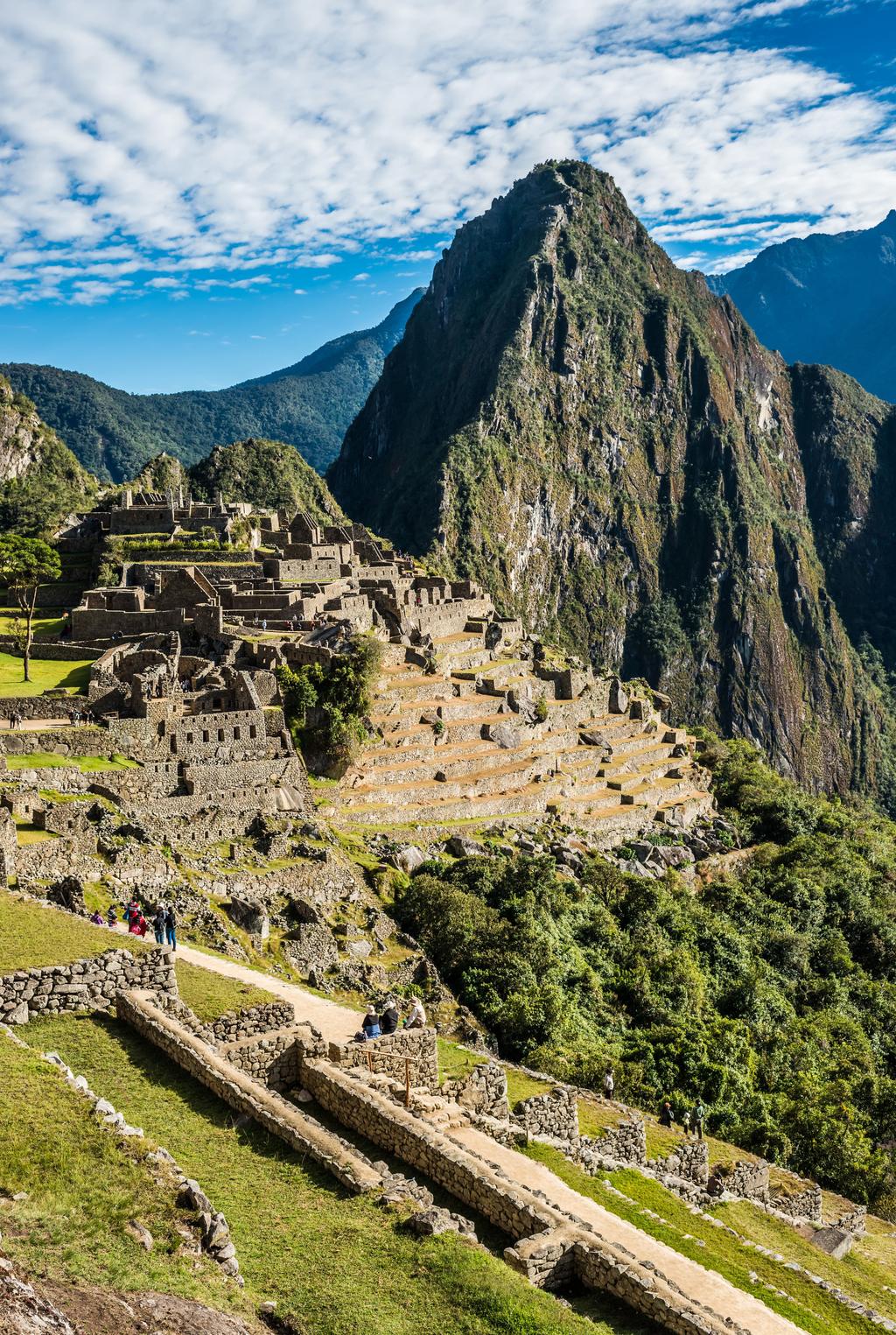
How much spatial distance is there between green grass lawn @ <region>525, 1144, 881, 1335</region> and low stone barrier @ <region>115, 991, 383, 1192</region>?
4.35 metres

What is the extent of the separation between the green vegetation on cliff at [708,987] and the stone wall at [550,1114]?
613cm

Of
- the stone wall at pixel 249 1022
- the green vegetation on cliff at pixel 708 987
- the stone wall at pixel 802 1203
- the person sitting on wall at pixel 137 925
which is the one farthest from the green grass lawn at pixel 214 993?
the stone wall at pixel 802 1203

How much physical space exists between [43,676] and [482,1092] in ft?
82.1

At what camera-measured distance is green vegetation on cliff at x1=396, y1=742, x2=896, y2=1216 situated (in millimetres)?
23781

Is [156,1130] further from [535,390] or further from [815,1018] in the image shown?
[535,390]

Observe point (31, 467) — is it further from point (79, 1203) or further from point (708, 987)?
point (79, 1203)

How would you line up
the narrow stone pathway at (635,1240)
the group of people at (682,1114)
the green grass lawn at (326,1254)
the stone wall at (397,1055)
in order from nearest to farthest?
the green grass lawn at (326,1254)
the narrow stone pathway at (635,1240)
the stone wall at (397,1055)
the group of people at (682,1114)

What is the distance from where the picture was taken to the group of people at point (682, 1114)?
65.5ft

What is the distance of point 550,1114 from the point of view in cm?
1502

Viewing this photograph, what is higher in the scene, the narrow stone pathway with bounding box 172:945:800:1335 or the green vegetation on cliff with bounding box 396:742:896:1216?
the narrow stone pathway with bounding box 172:945:800:1335

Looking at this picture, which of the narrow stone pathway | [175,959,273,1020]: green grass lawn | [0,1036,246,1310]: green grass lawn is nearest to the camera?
[0,1036,246,1310]: green grass lawn

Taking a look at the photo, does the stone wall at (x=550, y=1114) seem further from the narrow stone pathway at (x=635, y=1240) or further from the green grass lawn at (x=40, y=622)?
the green grass lawn at (x=40, y=622)

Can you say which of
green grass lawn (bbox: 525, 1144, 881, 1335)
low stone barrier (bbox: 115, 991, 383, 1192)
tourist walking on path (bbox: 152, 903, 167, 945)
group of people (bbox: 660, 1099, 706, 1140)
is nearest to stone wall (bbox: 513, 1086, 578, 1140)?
green grass lawn (bbox: 525, 1144, 881, 1335)

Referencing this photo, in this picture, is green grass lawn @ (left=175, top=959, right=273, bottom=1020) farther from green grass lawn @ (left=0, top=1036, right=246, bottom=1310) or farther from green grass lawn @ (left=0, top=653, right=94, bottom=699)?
green grass lawn @ (left=0, top=653, right=94, bottom=699)
